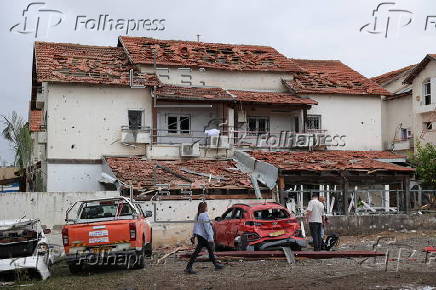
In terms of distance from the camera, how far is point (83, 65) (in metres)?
31.7

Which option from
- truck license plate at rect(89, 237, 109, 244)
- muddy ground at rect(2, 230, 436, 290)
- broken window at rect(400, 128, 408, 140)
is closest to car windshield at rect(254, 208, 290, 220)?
muddy ground at rect(2, 230, 436, 290)

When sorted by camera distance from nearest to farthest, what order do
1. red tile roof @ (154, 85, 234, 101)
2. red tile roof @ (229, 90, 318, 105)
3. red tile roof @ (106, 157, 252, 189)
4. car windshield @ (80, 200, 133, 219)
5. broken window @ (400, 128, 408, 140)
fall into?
1. car windshield @ (80, 200, 133, 219)
2. red tile roof @ (106, 157, 252, 189)
3. red tile roof @ (154, 85, 234, 101)
4. red tile roof @ (229, 90, 318, 105)
5. broken window @ (400, 128, 408, 140)

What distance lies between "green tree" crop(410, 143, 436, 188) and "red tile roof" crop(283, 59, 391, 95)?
15.1 ft

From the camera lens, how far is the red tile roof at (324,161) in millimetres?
28406

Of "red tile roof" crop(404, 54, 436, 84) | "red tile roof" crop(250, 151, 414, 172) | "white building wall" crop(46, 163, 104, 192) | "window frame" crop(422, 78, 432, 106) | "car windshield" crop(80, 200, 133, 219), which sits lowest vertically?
"car windshield" crop(80, 200, 133, 219)

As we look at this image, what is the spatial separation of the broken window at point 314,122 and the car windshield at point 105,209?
756 inches

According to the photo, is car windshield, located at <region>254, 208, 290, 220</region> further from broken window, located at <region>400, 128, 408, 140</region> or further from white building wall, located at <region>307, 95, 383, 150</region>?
broken window, located at <region>400, 128, 408, 140</region>

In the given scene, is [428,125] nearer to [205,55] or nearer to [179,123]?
[205,55]

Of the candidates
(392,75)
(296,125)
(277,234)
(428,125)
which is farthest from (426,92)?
(277,234)

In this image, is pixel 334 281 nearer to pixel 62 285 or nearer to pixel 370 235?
pixel 62 285

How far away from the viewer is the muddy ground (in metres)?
13.1

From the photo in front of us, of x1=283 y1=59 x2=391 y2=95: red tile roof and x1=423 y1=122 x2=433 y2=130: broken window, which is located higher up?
x1=283 y1=59 x2=391 y2=95: red tile roof

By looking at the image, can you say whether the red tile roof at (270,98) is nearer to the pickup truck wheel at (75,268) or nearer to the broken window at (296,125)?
the broken window at (296,125)

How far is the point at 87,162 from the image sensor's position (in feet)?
98.6
